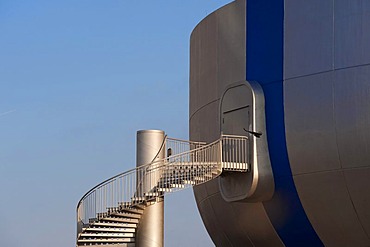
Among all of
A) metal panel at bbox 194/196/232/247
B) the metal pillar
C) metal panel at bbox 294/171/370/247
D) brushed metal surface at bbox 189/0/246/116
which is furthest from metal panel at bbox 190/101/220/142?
metal panel at bbox 294/171/370/247

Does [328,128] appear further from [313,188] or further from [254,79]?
[254,79]

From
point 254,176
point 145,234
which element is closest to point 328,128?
point 254,176

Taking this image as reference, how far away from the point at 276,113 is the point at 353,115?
2333 mm

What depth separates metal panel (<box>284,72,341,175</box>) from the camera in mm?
20328

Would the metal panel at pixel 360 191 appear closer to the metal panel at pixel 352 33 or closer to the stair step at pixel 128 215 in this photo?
the metal panel at pixel 352 33

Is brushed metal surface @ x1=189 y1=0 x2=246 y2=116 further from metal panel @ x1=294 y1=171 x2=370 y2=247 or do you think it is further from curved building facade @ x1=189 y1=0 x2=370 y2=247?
metal panel @ x1=294 y1=171 x2=370 y2=247

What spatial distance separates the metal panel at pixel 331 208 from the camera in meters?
20.4

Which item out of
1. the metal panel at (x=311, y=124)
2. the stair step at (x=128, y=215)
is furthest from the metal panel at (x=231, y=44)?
the stair step at (x=128, y=215)

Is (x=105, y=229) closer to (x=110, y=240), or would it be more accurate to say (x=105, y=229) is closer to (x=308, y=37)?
(x=110, y=240)

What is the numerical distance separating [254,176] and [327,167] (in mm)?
2112

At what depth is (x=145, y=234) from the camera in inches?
1032

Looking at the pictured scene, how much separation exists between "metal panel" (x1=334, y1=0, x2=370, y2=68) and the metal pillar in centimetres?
714

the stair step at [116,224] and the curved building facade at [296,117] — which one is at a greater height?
the curved building facade at [296,117]

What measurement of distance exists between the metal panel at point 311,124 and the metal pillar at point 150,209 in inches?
219
